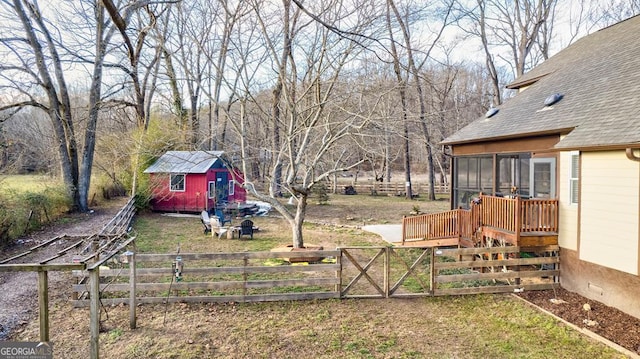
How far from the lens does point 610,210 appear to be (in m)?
7.36

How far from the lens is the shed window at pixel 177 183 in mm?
20359

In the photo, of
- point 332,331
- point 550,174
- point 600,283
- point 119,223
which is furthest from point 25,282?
point 550,174

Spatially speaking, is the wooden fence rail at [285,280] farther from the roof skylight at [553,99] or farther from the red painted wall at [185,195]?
the red painted wall at [185,195]

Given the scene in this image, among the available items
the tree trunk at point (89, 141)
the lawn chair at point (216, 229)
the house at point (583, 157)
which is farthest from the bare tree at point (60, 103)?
the house at point (583, 157)

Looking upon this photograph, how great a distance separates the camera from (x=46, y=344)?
13.5 feet

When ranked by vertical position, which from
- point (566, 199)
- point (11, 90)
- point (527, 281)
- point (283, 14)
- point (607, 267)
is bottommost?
point (527, 281)

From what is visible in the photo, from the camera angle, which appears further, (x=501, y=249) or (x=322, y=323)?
(x=501, y=249)

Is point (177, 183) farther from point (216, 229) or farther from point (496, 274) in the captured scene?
point (496, 274)

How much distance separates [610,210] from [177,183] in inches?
735

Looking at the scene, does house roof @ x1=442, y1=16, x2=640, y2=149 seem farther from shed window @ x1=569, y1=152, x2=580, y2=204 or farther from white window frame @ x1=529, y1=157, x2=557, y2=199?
white window frame @ x1=529, y1=157, x2=557, y2=199

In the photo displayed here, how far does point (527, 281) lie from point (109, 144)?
22062 millimetres

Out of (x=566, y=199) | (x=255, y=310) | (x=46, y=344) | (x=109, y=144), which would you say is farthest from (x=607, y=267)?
(x=109, y=144)

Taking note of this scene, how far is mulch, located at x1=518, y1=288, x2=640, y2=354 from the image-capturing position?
6.18 metres

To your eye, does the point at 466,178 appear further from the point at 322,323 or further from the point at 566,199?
the point at 322,323
